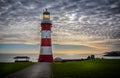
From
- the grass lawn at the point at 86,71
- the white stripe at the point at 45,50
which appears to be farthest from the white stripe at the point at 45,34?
the grass lawn at the point at 86,71

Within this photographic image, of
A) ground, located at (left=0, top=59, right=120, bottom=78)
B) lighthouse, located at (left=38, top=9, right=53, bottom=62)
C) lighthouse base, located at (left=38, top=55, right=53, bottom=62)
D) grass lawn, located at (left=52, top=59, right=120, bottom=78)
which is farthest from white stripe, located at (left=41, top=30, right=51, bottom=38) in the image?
grass lawn, located at (left=52, top=59, right=120, bottom=78)

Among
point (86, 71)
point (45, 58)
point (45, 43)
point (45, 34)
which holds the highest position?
point (45, 34)

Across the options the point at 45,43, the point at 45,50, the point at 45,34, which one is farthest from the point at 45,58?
the point at 45,34

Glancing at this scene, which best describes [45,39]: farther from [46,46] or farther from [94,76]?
[94,76]

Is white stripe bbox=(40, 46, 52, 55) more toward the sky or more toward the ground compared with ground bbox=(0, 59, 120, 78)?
more toward the sky

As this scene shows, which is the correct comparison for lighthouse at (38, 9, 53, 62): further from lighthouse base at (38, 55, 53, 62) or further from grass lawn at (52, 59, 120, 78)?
grass lawn at (52, 59, 120, 78)

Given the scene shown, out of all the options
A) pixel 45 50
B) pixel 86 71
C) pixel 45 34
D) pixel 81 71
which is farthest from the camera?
pixel 45 34

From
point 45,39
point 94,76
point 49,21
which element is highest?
point 49,21

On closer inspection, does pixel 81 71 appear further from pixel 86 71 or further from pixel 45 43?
pixel 45 43

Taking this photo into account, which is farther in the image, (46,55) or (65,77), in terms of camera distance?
(46,55)

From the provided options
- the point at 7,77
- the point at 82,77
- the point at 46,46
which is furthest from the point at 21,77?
the point at 46,46

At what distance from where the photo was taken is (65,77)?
55.8 feet

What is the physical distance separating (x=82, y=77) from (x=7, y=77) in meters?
5.05

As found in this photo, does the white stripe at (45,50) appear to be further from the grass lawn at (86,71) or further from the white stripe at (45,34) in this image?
the grass lawn at (86,71)
